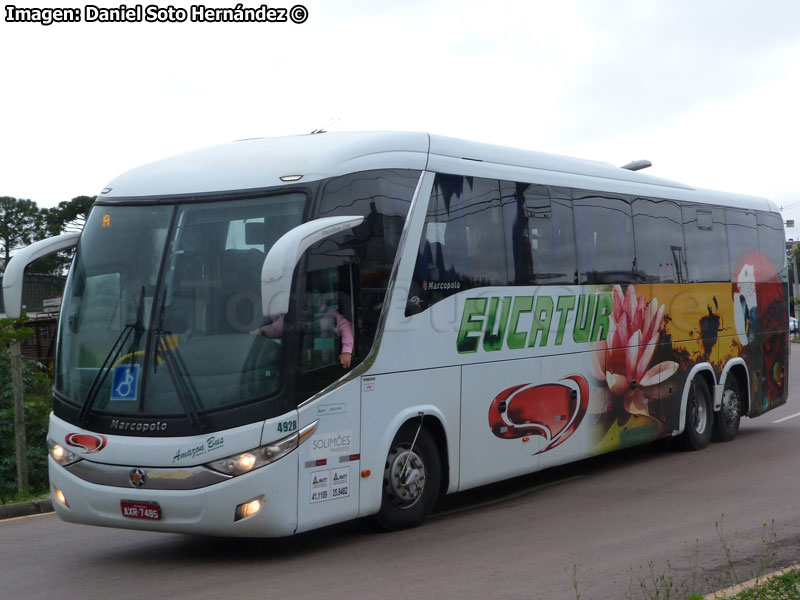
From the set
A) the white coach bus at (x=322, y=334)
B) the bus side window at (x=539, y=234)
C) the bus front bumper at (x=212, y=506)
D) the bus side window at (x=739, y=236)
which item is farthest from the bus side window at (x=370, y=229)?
the bus side window at (x=739, y=236)

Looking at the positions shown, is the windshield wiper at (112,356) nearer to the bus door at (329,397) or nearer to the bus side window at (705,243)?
the bus door at (329,397)

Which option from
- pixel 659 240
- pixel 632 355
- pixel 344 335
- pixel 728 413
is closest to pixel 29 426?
pixel 632 355

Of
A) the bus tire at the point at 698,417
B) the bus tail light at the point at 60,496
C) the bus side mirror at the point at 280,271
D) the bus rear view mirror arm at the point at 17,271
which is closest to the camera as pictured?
the bus side mirror at the point at 280,271

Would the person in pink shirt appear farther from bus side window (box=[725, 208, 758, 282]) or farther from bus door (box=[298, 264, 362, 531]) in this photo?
bus side window (box=[725, 208, 758, 282])

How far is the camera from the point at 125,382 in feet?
27.6

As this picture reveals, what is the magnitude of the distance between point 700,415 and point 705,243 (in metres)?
2.46

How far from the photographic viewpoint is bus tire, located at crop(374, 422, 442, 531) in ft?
31.0

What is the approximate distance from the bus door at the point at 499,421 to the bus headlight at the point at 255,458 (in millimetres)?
2592

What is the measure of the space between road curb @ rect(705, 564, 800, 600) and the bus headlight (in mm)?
3222

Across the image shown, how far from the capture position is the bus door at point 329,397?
27.7ft

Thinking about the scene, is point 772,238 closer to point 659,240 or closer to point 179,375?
point 659,240

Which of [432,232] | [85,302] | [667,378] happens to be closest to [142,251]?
[85,302]

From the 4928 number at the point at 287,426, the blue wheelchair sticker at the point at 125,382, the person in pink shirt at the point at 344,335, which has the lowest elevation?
the 4928 number at the point at 287,426

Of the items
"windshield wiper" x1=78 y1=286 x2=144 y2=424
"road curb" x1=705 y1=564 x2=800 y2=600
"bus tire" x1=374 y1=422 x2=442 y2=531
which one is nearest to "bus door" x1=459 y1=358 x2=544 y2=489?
"bus tire" x1=374 y1=422 x2=442 y2=531
